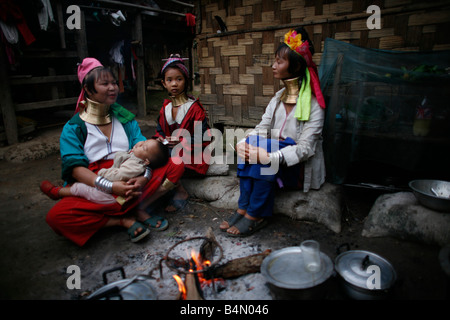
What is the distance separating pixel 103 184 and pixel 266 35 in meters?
3.11

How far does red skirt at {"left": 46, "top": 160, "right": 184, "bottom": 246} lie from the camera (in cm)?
260

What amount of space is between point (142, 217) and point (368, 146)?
8.65ft

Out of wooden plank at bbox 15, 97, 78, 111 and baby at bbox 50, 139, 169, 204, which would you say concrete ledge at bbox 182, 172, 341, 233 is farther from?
wooden plank at bbox 15, 97, 78, 111

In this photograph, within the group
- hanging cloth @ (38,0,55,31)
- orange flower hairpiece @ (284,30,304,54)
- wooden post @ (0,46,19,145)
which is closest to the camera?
orange flower hairpiece @ (284,30,304,54)

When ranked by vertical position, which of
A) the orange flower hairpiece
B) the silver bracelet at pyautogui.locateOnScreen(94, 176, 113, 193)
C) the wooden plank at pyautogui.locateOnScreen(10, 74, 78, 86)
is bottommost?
the silver bracelet at pyautogui.locateOnScreen(94, 176, 113, 193)

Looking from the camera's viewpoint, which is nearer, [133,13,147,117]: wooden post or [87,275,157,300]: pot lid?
[87,275,157,300]: pot lid

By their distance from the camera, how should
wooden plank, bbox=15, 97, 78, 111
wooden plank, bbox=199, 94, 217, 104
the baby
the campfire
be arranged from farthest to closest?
wooden plank, bbox=15, 97, 78, 111 < wooden plank, bbox=199, 94, 217, 104 < the baby < the campfire

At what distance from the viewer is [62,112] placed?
27.1 feet

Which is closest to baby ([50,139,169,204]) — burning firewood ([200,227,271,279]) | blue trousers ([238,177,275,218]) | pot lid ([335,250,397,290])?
blue trousers ([238,177,275,218])

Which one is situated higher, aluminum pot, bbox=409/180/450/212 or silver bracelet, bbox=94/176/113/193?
silver bracelet, bbox=94/176/113/193

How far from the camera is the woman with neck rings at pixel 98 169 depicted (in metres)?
2.67

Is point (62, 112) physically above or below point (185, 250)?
above
